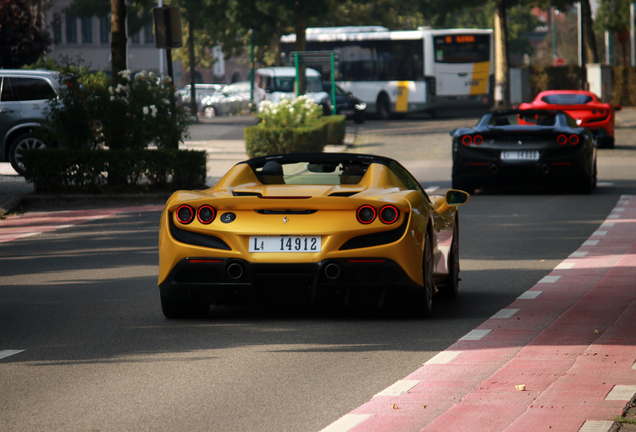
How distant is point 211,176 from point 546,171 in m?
7.54

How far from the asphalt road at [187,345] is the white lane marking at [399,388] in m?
0.06

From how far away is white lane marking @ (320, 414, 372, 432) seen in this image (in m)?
4.58

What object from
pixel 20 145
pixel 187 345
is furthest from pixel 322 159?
pixel 20 145

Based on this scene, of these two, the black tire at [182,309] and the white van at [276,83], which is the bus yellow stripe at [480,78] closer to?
the white van at [276,83]

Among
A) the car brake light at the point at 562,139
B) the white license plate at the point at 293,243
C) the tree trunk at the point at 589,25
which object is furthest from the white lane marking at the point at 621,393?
the tree trunk at the point at 589,25

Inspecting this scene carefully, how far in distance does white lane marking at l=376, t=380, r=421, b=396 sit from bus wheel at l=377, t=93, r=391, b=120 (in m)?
39.8

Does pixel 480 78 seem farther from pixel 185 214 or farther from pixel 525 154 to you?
pixel 185 214

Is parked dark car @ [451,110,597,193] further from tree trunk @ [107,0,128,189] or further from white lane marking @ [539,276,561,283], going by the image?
white lane marking @ [539,276,561,283]

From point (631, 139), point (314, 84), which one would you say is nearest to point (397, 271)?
point (631, 139)

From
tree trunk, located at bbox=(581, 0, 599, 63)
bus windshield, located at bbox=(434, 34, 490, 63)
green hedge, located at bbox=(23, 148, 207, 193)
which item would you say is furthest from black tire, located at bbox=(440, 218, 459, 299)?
tree trunk, located at bbox=(581, 0, 599, 63)

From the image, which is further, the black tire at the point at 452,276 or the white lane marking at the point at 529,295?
the white lane marking at the point at 529,295

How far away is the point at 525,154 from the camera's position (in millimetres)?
16453

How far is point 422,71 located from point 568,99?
55.5 ft

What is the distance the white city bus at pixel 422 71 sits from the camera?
44438 mm
